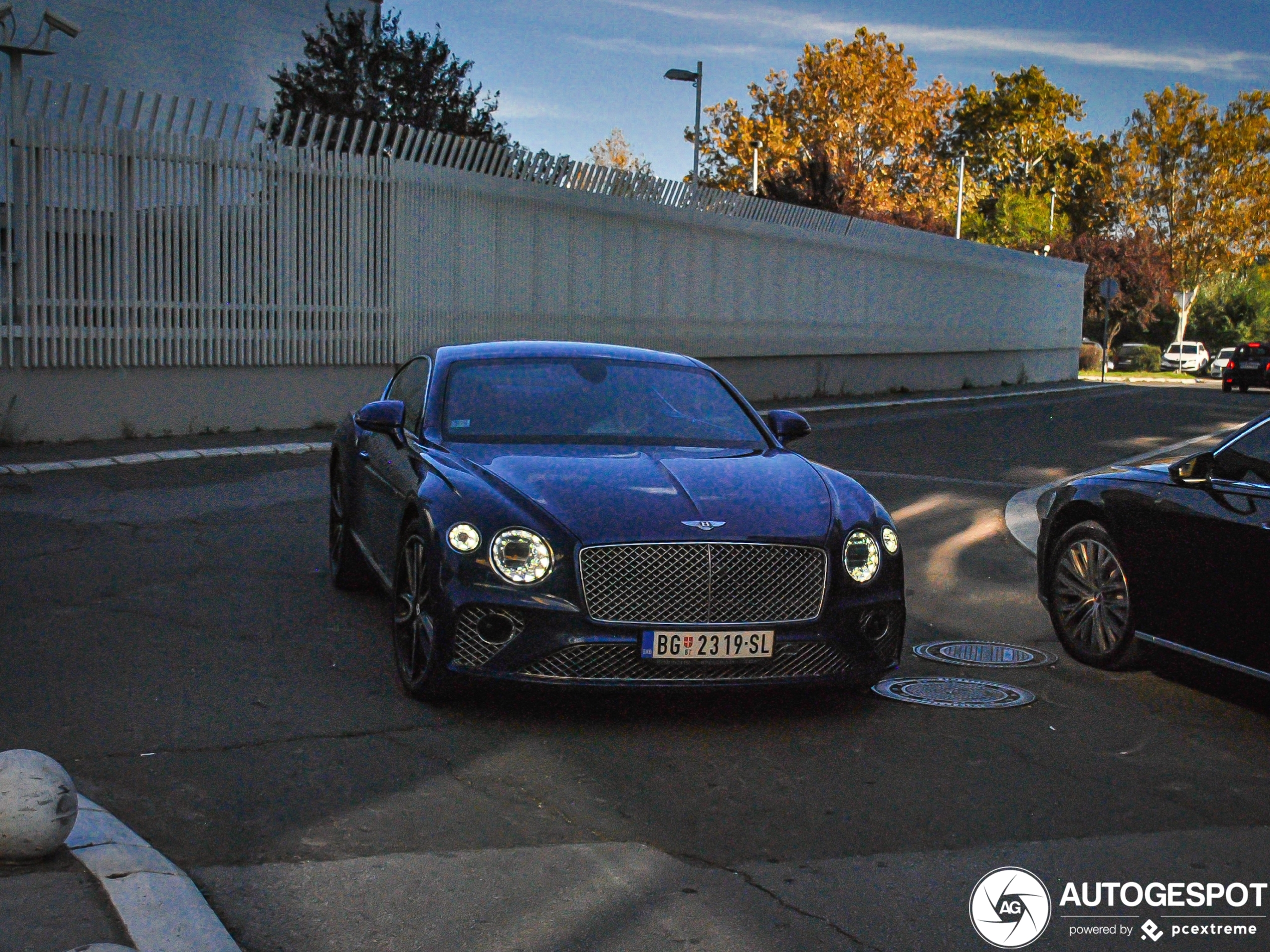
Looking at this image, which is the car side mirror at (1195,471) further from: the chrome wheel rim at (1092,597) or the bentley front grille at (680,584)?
the bentley front grille at (680,584)

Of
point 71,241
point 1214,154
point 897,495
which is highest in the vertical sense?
point 1214,154

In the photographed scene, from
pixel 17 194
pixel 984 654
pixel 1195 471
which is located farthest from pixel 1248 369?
pixel 1195 471

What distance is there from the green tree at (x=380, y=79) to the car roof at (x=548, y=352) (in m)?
Result: 22.1

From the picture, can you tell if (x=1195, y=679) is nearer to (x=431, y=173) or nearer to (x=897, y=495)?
(x=897, y=495)

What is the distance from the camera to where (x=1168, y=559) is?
21.5ft

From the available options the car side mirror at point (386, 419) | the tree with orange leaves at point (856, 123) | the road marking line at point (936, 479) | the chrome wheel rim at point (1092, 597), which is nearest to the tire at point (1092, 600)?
the chrome wheel rim at point (1092, 597)

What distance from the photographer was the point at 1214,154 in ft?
250

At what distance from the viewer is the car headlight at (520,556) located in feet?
19.1

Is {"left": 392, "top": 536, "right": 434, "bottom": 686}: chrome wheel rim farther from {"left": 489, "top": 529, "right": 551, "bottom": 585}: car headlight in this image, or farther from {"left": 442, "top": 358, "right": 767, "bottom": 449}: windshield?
{"left": 442, "top": 358, "right": 767, "bottom": 449}: windshield

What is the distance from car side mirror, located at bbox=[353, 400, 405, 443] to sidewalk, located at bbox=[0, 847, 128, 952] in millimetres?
3471

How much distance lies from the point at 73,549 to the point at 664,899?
262 inches

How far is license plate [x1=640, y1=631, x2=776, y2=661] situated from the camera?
577cm

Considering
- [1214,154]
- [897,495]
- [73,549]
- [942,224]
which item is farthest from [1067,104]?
[73,549]

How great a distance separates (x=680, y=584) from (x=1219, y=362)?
68106mm
